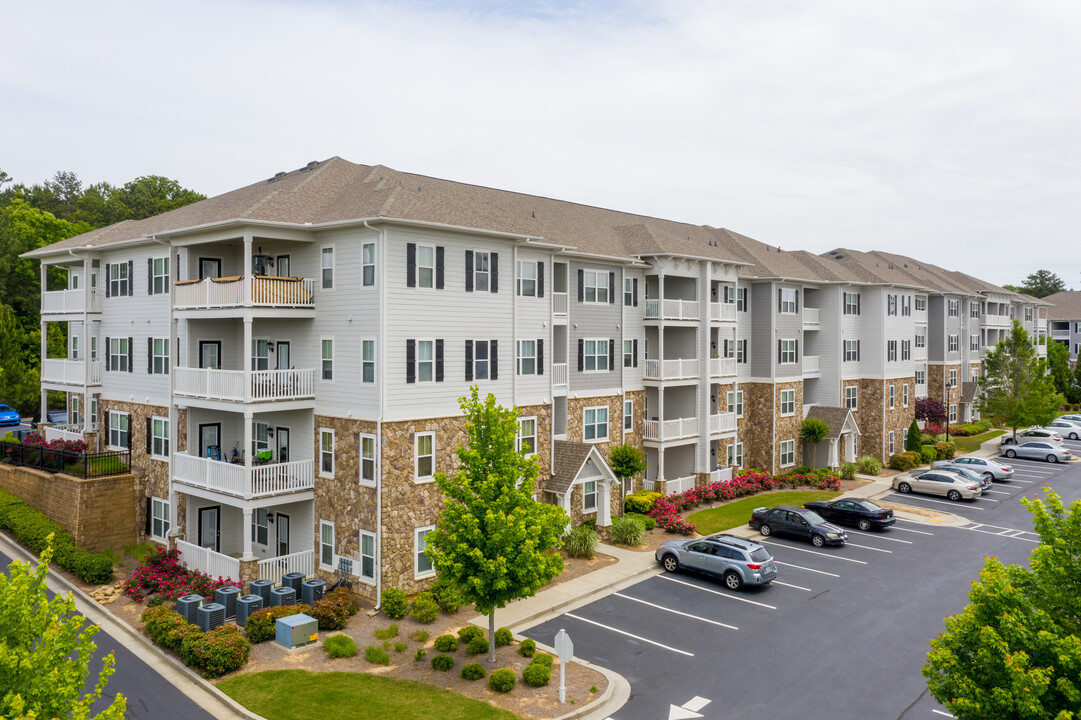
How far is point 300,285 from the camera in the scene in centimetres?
2584

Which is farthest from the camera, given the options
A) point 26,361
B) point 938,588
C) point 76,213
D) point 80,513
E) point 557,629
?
point 76,213

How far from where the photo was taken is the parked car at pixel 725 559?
25359 mm

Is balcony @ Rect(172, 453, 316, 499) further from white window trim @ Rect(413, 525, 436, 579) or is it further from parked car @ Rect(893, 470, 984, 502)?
parked car @ Rect(893, 470, 984, 502)

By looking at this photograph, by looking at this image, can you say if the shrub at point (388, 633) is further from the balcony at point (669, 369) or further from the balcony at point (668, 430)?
the balcony at point (669, 369)

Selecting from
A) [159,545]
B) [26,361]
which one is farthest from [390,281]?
[26,361]

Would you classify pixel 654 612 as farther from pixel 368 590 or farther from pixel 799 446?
pixel 799 446

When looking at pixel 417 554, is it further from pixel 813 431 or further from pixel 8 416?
pixel 8 416

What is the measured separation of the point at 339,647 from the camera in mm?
19906

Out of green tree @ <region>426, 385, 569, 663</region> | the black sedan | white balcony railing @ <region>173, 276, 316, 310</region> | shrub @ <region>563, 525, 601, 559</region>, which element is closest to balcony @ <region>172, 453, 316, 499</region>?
white balcony railing @ <region>173, 276, 316, 310</region>

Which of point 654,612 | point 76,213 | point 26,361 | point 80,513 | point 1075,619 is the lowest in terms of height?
point 654,612

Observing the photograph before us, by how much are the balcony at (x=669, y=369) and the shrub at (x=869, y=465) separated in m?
16.4

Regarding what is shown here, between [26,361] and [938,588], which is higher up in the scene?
[26,361]

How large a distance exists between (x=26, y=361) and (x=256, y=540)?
47.5 metres

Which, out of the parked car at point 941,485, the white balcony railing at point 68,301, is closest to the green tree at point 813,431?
the parked car at point 941,485
